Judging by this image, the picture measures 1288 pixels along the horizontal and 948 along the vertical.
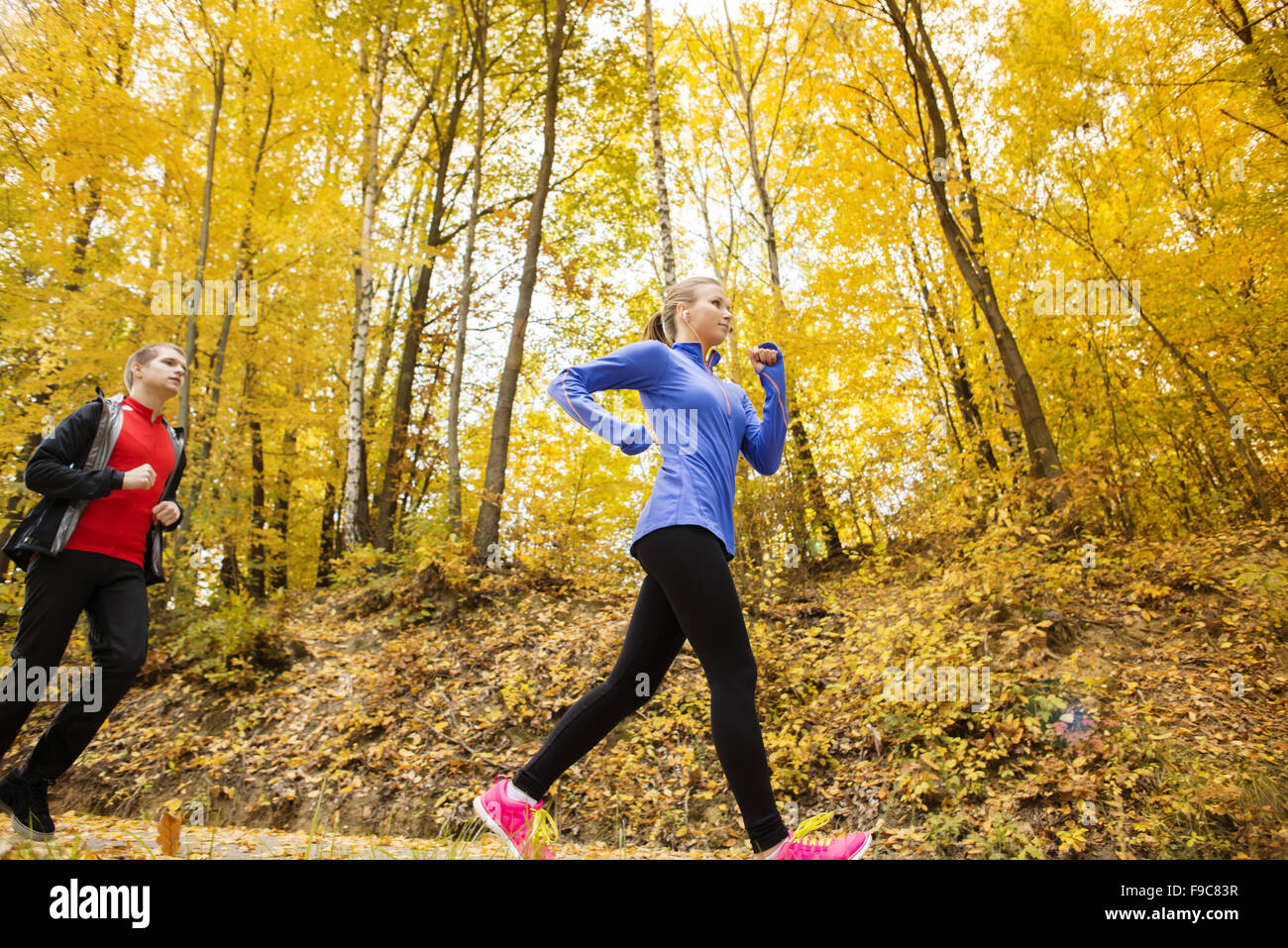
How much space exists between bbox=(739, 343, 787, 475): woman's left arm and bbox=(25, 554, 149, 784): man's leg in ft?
8.00

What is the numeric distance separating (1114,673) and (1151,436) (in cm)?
685

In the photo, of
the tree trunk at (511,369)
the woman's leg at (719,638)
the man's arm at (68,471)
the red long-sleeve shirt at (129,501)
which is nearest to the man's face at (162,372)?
the red long-sleeve shirt at (129,501)

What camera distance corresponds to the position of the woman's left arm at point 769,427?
8.18 feet

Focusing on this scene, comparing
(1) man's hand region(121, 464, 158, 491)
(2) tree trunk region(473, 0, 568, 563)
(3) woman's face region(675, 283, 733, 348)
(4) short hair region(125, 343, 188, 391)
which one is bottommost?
(1) man's hand region(121, 464, 158, 491)

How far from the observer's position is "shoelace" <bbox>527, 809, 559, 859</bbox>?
6.48 feet

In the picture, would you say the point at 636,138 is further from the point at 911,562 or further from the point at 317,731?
the point at 317,731

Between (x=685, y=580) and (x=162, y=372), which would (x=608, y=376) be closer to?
(x=685, y=580)

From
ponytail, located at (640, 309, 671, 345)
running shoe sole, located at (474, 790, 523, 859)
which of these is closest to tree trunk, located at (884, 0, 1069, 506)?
ponytail, located at (640, 309, 671, 345)

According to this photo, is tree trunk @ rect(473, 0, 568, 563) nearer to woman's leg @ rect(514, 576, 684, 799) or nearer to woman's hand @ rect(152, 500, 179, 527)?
woman's hand @ rect(152, 500, 179, 527)

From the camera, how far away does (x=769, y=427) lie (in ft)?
8.23

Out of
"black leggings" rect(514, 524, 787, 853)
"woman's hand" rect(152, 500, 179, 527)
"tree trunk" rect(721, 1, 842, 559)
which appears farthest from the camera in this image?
"tree trunk" rect(721, 1, 842, 559)

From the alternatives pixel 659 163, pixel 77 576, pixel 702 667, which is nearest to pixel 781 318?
pixel 659 163

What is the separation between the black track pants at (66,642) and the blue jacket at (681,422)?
199cm
